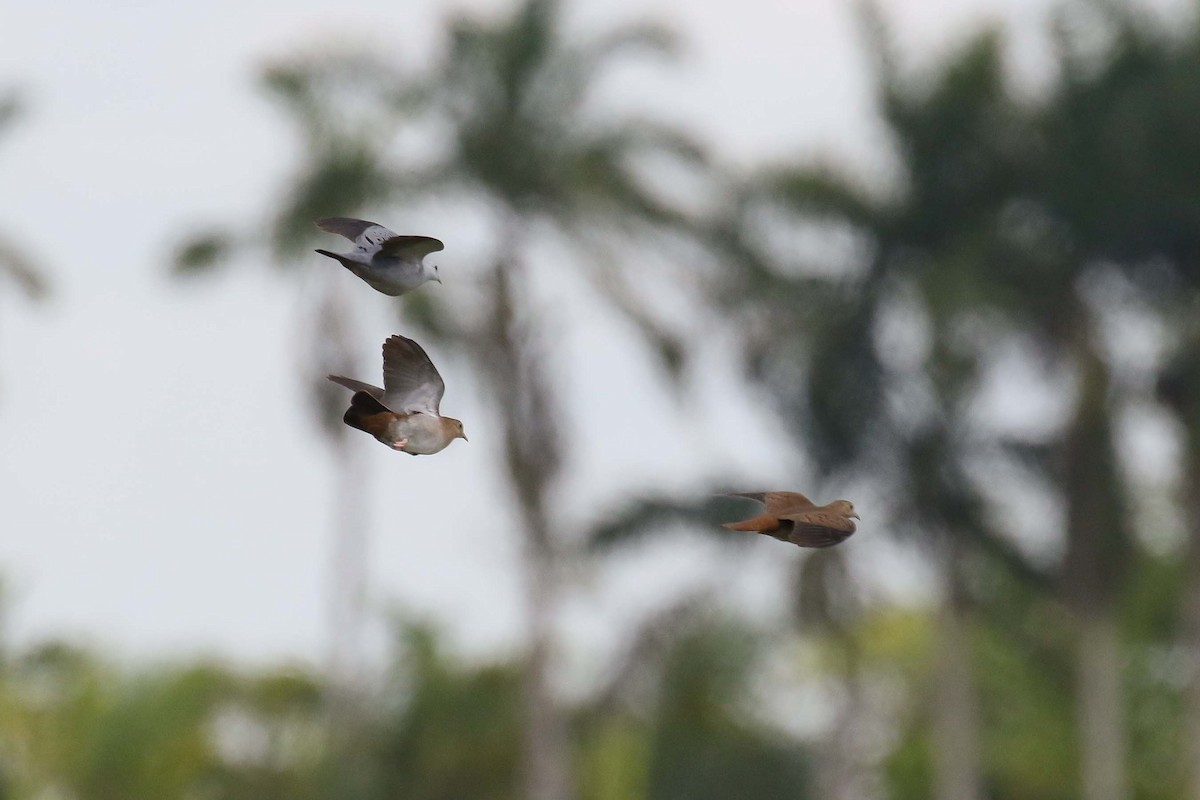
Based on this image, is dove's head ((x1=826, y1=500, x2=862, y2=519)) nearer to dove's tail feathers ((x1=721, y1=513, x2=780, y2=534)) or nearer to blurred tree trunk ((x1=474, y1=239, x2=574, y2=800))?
dove's tail feathers ((x1=721, y1=513, x2=780, y2=534))

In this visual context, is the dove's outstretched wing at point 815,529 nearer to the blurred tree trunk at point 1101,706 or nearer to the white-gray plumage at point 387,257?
the white-gray plumage at point 387,257

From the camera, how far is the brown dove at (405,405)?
5.41m

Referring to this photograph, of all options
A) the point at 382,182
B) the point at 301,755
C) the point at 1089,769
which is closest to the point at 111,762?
the point at 301,755

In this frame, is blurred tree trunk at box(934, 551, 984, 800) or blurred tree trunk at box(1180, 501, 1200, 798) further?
blurred tree trunk at box(934, 551, 984, 800)

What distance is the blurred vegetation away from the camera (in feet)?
74.5

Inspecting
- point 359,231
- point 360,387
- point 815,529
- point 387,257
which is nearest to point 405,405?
point 360,387

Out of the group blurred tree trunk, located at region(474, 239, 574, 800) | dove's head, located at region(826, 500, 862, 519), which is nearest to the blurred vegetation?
blurred tree trunk, located at region(474, 239, 574, 800)

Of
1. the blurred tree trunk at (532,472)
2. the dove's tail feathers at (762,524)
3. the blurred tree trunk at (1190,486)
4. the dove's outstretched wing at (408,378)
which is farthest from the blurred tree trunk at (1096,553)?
the dove's outstretched wing at (408,378)

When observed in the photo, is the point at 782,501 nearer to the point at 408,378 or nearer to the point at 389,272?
the point at 408,378

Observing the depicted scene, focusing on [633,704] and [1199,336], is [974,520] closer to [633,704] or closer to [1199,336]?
[1199,336]

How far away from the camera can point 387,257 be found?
552 cm

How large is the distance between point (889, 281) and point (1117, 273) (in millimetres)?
2619

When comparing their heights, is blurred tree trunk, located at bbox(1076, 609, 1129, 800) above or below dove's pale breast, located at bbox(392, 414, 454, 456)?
above

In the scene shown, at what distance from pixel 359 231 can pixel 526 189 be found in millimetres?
17039
